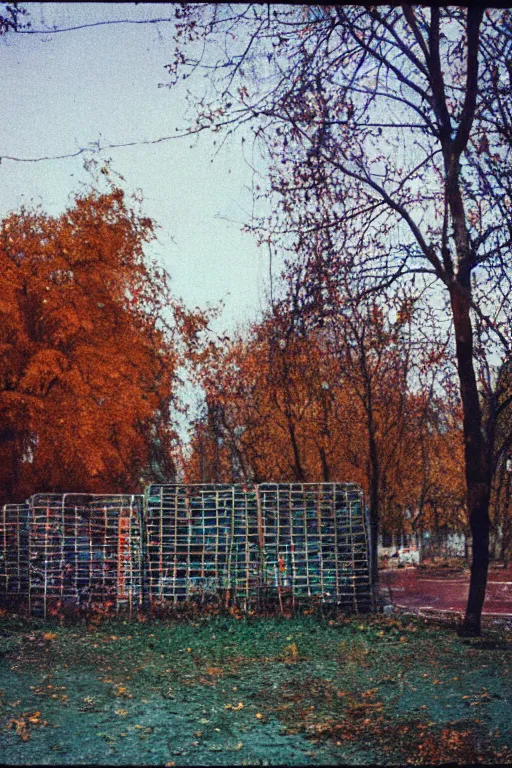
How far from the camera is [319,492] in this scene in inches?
534

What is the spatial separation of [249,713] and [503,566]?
30.5 metres

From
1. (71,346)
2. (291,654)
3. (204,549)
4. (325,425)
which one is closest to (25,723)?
(291,654)

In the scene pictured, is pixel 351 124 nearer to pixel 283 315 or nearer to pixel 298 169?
pixel 298 169

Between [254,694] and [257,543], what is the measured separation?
19.9 feet

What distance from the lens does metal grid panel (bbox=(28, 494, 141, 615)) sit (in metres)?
13.6

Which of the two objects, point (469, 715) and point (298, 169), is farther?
point (298, 169)

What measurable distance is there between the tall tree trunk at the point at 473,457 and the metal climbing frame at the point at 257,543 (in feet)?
7.84

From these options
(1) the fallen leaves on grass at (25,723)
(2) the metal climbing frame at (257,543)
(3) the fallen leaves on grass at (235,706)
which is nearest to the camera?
(1) the fallen leaves on grass at (25,723)

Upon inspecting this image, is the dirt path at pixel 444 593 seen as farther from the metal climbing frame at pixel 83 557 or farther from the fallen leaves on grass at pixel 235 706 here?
the fallen leaves on grass at pixel 235 706

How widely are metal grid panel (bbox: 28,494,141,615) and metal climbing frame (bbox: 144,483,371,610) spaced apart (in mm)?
323

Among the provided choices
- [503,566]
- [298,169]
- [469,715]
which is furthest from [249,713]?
[503,566]

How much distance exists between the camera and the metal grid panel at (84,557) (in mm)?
13594

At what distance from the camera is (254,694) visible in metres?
7.62

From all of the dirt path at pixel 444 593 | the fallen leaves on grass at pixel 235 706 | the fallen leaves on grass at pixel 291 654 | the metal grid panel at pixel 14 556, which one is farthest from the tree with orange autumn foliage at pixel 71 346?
the fallen leaves on grass at pixel 235 706
